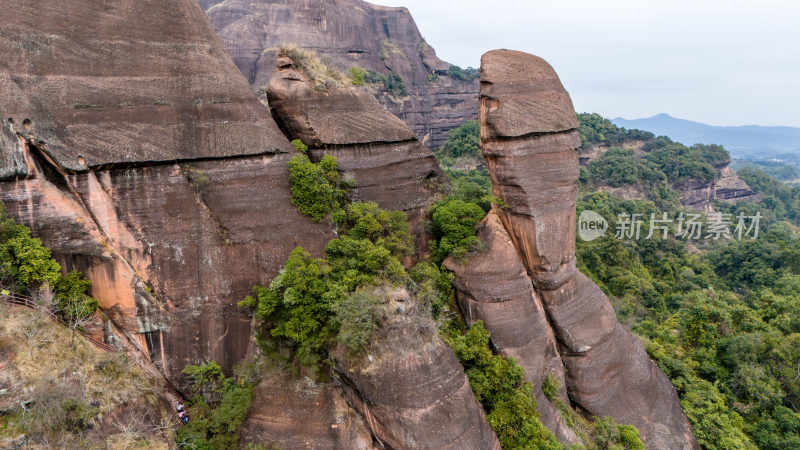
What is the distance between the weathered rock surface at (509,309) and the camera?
42.5 feet

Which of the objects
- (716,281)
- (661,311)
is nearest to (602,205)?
(716,281)

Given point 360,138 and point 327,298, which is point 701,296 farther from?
point 327,298

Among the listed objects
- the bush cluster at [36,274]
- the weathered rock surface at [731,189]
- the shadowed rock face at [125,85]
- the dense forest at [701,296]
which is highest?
the shadowed rock face at [125,85]

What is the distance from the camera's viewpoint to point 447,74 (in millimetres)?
64562

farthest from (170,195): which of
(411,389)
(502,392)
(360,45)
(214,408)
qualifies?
(360,45)

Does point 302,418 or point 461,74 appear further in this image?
point 461,74

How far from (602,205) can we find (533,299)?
990 inches

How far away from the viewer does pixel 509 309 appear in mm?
13328

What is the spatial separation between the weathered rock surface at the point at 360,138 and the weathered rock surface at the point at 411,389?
5151 mm

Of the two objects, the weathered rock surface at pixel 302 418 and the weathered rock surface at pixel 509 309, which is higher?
the weathered rock surface at pixel 509 309

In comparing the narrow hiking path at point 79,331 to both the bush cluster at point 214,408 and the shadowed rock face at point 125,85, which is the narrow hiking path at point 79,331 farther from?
the shadowed rock face at point 125,85

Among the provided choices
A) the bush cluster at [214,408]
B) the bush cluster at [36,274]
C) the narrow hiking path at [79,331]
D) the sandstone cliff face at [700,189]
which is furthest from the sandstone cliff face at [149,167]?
the sandstone cliff face at [700,189]

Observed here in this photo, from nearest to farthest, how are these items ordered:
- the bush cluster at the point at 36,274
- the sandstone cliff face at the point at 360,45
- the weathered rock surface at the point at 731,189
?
the bush cluster at the point at 36,274, the sandstone cliff face at the point at 360,45, the weathered rock surface at the point at 731,189

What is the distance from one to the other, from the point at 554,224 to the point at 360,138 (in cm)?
721
